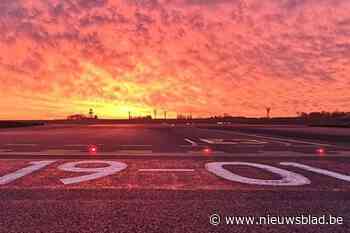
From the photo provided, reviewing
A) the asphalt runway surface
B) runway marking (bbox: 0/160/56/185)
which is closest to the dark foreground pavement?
the asphalt runway surface

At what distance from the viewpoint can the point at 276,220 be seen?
16.8 feet

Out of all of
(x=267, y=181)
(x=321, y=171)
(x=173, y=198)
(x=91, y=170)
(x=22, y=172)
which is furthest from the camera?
(x=321, y=171)

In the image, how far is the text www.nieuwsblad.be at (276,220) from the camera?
4988 mm

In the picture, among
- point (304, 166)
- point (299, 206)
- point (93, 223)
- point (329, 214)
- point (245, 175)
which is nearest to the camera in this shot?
point (93, 223)

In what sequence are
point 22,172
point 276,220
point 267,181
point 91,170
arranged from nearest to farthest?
point 276,220 → point 267,181 → point 22,172 → point 91,170

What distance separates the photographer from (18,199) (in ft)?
21.1

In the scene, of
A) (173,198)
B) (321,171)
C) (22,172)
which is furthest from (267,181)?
(22,172)

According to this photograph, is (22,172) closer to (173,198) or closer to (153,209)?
(173,198)

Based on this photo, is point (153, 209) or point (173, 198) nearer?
point (153, 209)

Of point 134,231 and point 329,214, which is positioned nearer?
point 134,231

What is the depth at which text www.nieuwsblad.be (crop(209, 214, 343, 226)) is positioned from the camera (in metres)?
4.99

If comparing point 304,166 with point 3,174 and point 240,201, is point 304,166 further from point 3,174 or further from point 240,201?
point 3,174

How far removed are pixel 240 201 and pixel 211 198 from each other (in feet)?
1.79

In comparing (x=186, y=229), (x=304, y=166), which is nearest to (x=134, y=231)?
(x=186, y=229)
